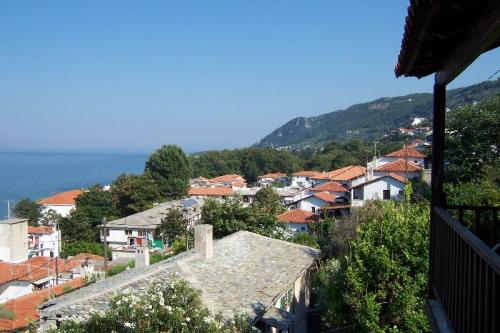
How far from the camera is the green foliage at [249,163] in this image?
391 ft

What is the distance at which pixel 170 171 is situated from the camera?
79.9 meters

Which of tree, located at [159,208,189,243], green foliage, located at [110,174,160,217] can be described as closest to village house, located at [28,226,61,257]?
tree, located at [159,208,189,243]

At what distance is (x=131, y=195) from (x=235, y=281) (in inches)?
1844

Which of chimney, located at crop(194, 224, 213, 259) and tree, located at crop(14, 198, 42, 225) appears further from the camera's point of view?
tree, located at crop(14, 198, 42, 225)

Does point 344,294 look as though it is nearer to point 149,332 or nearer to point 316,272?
point 149,332

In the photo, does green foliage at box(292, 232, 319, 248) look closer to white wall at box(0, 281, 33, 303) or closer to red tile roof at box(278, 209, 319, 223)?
red tile roof at box(278, 209, 319, 223)

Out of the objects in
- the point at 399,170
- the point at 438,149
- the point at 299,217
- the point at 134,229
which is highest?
the point at 438,149

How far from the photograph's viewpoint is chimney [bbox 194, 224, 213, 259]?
16641 millimetres

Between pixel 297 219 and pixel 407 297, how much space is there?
30014 millimetres

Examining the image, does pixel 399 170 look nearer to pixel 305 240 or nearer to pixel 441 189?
pixel 305 240

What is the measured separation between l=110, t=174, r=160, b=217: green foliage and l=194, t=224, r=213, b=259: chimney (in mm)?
44457

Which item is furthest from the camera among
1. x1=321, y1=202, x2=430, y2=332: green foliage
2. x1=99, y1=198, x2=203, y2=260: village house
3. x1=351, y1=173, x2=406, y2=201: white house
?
x1=99, y1=198, x2=203, y2=260: village house

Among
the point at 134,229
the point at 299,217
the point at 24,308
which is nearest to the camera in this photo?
the point at 24,308

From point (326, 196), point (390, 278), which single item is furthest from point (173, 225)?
point (390, 278)
